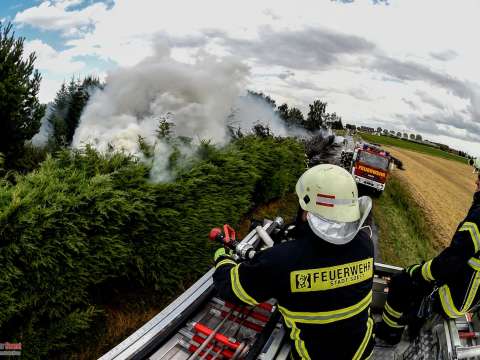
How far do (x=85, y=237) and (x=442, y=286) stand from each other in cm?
380

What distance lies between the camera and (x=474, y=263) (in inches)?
132

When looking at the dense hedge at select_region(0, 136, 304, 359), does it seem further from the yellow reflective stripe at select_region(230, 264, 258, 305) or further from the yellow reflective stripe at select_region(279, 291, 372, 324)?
the yellow reflective stripe at select_region(279, 291, 372, 324)

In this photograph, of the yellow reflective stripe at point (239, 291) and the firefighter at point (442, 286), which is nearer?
the yellow reflective stripe at point (239, 291)

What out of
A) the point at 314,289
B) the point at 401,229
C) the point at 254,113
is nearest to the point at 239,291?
the point at 314,289

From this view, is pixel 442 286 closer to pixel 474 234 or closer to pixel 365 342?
pixel 474 234

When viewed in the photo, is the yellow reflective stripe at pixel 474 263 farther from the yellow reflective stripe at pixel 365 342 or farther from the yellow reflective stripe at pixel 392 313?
the yellow reflective stripe at pixel 365 342

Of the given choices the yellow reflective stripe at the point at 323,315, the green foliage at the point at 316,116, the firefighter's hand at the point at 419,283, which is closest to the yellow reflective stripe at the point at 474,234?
the firefighter's hand at the point at 419,283

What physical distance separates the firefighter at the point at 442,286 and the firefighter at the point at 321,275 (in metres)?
1.36

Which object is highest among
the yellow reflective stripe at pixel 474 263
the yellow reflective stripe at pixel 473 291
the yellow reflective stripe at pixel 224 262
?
the yellow reflective stripe at pixel 474 263

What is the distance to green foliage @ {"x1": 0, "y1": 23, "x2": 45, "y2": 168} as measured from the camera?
870 cm

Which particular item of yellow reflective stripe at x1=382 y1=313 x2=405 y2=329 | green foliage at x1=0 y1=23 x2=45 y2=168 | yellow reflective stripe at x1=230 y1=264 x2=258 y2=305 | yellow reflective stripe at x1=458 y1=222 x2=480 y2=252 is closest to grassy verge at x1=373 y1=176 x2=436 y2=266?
yellow reflective stripe at x1=382 y1=313 x2=405 y2=329

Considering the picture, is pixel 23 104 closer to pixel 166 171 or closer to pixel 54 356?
pixel 166 171

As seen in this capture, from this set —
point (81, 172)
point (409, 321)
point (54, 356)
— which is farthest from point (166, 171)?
point (409, 321)

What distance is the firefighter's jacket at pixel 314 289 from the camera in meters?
2.29
